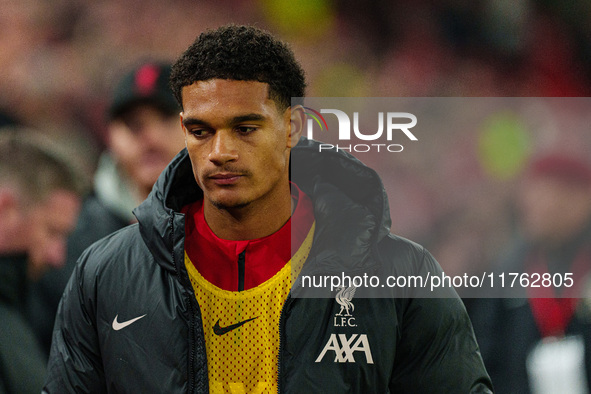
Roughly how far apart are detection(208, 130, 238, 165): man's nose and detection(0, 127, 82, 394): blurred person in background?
1.22 metres

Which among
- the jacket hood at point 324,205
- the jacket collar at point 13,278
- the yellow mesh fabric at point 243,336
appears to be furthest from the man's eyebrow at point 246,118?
the jacket collar at point 13,278

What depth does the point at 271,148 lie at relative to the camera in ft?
4.37

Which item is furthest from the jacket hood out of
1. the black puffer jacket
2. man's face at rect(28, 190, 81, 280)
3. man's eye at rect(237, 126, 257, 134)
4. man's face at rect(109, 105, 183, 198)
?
man's face at rect(28, 190, 81, 280)

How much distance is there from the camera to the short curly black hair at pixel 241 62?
1.30 meters

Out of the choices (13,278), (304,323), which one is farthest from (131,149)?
(304,323)

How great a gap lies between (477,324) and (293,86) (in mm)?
1192

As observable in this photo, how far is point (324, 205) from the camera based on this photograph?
1.46 m

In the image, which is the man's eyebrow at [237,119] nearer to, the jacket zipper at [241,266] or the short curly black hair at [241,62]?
the short curly black hair at [241,62]

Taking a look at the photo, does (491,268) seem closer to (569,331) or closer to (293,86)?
(569,331)

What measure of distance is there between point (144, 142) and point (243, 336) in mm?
1205

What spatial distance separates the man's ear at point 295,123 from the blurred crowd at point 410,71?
0.74m

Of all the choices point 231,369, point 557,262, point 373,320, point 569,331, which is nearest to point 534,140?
point 557,262

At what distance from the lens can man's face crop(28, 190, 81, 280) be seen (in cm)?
→ 231

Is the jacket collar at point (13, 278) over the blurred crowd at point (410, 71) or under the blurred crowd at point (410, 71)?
under
